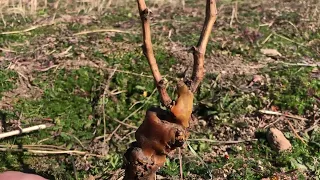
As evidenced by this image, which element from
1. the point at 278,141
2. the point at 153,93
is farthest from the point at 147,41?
the point at 153,93

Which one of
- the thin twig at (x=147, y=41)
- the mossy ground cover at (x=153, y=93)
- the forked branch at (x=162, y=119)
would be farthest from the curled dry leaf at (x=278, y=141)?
the thin twig at (x=147, y=41)

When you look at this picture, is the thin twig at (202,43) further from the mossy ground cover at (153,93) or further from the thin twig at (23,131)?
the thin twig at (23,131)

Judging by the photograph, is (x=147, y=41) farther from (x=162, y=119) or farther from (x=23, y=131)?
(x=23, y=131)

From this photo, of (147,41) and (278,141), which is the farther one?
(278,141)

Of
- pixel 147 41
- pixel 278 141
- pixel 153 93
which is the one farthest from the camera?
pixel 153 93

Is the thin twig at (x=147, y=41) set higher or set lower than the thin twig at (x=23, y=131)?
higher

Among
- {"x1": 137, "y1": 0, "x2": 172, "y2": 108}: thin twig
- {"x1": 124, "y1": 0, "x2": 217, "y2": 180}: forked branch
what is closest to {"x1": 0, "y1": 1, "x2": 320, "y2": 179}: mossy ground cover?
{"x1": 124, "y1": 0, "x2": 217, "y2": 180}: forked branch

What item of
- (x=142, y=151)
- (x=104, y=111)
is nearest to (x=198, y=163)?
(x=104, y=111)
